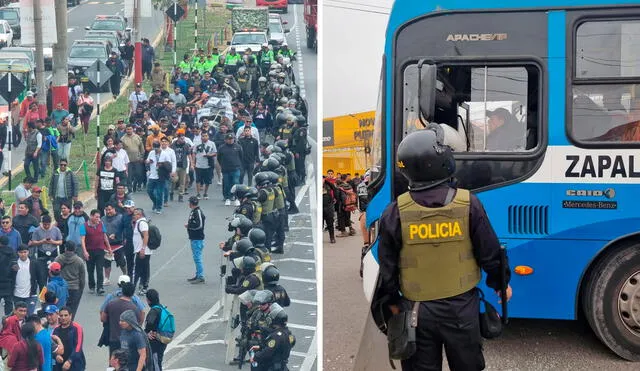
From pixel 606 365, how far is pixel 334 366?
199cm

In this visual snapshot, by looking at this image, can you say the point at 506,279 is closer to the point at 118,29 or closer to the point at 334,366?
the point at 334,366

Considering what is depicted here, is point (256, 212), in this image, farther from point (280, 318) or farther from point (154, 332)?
point (154, 332)

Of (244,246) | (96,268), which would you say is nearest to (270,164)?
(244,246)

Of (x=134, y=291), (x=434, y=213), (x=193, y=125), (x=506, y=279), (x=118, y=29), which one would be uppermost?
(x=118, y=29)

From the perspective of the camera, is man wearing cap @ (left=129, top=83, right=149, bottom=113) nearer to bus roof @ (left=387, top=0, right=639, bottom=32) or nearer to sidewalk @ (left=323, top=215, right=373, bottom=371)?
bus roof @ (left=387, top=0, right=639, bottom=32)

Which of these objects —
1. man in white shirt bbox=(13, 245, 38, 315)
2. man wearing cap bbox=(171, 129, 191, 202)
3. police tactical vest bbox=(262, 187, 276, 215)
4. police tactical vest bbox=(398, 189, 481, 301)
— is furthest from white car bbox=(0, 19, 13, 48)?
police tactical vest bbox=(398, 189, 481, 301)

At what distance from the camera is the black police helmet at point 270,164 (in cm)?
659

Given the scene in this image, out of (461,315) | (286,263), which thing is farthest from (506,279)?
(286,263)

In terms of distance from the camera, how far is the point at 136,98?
22.4 feet

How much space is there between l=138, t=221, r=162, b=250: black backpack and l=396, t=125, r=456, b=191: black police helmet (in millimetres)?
3021

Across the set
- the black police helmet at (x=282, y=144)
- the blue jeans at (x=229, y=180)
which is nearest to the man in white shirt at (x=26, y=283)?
the blue jeans at (x=229, y=180)

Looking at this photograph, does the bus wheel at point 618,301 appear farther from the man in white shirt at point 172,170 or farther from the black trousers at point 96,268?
the black trousers at point 96,268

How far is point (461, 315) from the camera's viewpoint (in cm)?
388

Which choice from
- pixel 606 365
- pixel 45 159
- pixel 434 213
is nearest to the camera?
pixel 434 213
